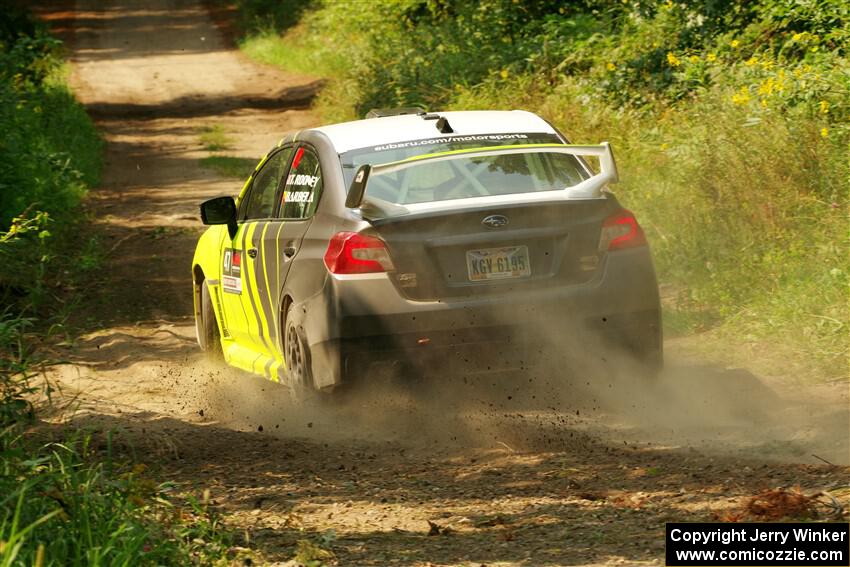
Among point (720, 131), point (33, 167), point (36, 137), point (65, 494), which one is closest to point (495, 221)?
point (65, 494)

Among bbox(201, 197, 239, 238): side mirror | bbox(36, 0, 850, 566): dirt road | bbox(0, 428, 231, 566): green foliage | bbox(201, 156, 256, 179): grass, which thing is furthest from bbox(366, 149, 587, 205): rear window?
bbox(201, 156, 256, 179): grass

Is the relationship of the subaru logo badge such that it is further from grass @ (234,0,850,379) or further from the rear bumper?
grass @ (234,0,850,379)

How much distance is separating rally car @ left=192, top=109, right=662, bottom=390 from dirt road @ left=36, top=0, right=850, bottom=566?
0.96ft

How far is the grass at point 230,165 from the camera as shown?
20.0 m

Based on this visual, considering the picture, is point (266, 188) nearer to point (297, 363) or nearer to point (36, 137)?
point (297, 363)

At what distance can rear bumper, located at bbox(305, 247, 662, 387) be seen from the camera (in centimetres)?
687

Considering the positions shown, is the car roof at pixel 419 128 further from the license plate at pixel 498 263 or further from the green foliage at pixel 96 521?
the green foliage at pixel 96 521

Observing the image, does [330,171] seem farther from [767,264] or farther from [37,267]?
[37,267]

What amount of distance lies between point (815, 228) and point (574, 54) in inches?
304

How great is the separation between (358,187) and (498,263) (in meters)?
0.83

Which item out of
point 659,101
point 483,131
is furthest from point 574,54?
point 483,131

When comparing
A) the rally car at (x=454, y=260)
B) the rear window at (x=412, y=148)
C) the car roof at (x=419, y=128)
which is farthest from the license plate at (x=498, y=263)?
the car roof at (x=419, y=128)

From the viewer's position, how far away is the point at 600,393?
286 inches

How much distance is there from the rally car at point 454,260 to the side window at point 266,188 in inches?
30.0
